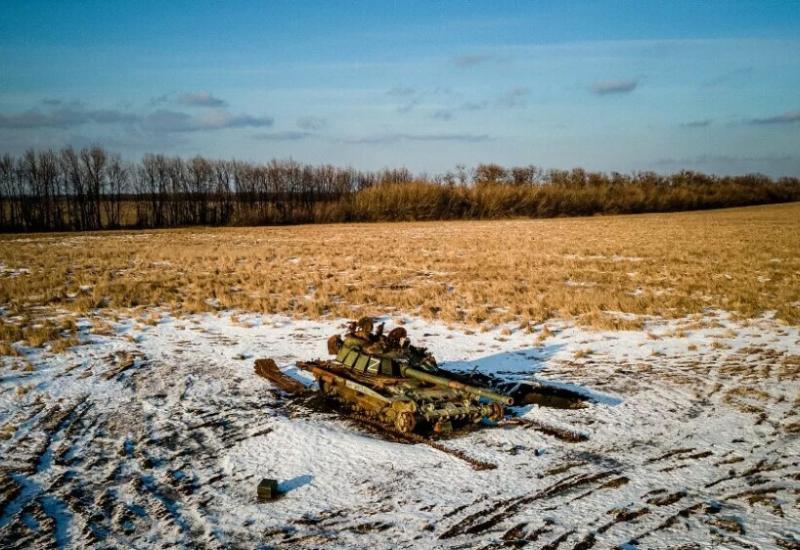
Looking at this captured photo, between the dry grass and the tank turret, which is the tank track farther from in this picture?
the dry grass

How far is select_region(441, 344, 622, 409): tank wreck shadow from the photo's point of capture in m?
9.57

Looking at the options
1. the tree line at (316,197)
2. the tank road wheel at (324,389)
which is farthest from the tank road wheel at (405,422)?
the tree line at (316,197)

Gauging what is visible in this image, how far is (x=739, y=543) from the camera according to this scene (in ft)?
18.4

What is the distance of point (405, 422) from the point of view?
27.8ft

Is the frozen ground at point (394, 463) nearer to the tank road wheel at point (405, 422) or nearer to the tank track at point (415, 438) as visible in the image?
the tank track at point (415, 438)

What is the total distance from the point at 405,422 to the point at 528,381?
11.9 feet

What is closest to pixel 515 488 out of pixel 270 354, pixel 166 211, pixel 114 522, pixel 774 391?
pixel 114 522

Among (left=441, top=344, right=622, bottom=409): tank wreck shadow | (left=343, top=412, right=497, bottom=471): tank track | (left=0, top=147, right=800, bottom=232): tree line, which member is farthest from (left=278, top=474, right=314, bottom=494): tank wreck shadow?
(left=0, top=147, right=800, bottom=232): tree line

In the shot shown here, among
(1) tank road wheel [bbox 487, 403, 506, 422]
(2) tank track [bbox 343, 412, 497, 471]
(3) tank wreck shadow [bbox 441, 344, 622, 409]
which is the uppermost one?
(1) tank road wheel [bbox 487, 403, 506, 422]

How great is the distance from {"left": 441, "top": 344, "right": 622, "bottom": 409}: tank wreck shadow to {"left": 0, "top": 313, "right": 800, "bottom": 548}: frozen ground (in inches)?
3.9

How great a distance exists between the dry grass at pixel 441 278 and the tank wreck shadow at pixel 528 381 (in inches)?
115

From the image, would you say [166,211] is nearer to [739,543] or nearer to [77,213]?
[77,213]

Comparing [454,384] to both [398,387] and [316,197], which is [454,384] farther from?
[316,197]

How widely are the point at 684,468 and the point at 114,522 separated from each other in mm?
7080
